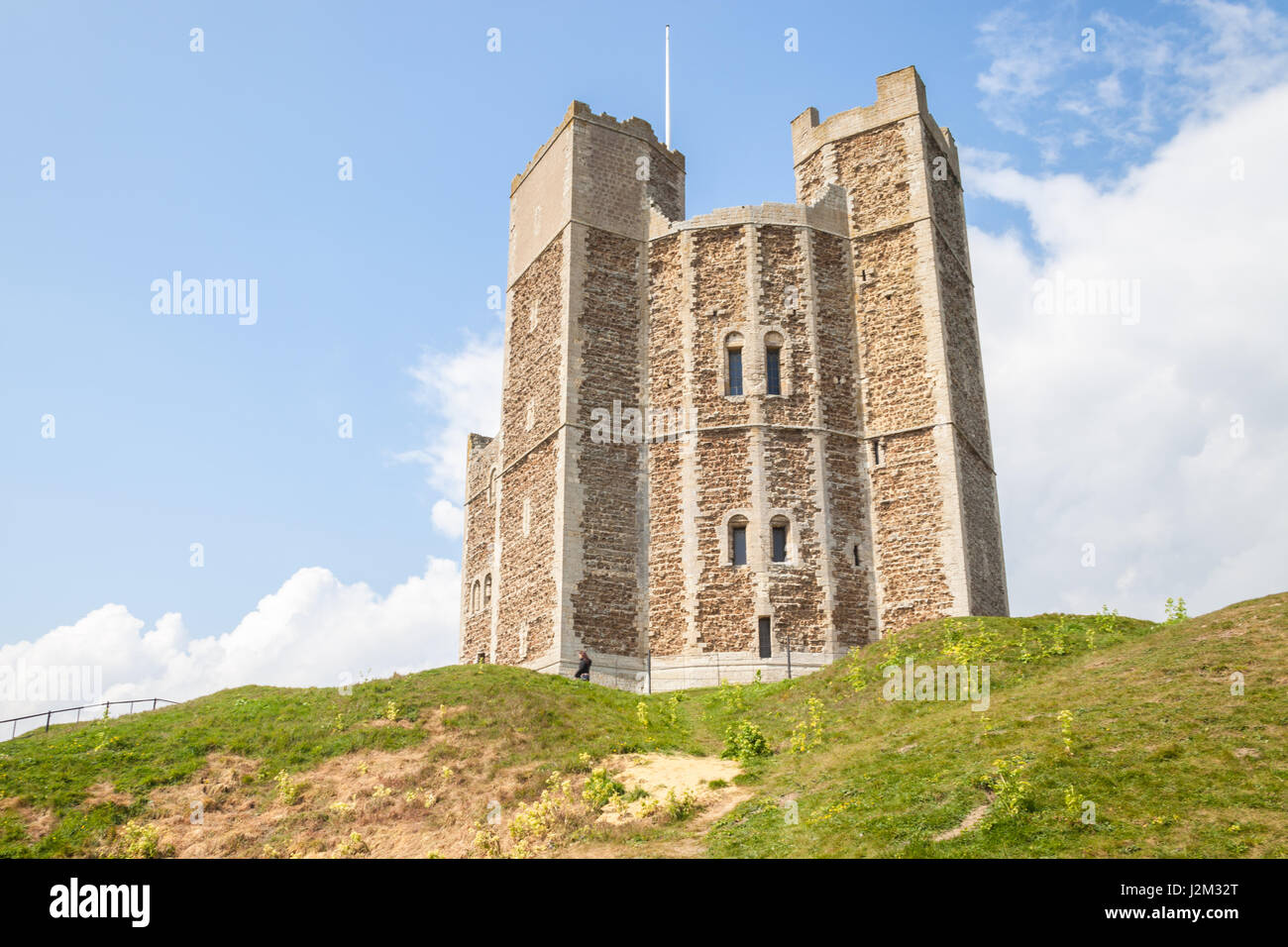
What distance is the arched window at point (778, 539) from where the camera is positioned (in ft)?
92.2

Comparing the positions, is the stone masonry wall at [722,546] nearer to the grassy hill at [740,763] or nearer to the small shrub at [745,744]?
the grassy hill at [740,763]

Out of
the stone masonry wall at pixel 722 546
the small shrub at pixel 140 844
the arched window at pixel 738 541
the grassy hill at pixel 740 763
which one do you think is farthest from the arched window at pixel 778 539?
the small shrub at pixel 140 844

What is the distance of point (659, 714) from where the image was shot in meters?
22.7

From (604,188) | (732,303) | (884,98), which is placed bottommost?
(732,303)

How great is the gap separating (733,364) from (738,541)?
523 centimetres

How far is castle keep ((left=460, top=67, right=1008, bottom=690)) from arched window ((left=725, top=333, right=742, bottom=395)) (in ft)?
0.22

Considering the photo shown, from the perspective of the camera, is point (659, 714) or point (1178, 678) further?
point (659, 714)

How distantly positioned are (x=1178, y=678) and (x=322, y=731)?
1561 cm

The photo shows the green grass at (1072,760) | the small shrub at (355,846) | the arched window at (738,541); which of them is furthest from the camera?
the arched window at (738,541)

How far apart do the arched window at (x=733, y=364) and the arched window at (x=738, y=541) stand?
381cm

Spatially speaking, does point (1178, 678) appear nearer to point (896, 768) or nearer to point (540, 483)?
point (896, 768)

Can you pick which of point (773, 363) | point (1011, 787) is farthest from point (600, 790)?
point (773, 363)
